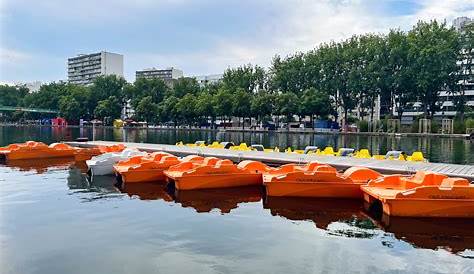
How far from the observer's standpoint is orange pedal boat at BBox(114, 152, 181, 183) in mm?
22766

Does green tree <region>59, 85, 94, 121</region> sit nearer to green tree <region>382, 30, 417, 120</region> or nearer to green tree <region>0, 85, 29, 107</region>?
green tree <region>0, 85, 29, 107</region>

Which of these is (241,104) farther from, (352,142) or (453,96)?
(453,96)

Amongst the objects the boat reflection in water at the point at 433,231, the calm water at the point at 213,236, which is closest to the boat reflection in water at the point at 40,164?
the calm water at the point at 213,236

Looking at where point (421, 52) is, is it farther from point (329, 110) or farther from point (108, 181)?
point (108, 181)

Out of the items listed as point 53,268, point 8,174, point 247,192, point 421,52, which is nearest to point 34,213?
point 53,268

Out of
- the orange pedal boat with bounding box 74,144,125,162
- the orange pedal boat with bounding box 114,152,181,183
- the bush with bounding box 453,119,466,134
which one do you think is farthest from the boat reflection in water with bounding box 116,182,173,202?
the bush with bounding box 453,119,466,134

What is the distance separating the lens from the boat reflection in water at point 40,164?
29.6 metres

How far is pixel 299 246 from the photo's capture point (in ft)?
41.9

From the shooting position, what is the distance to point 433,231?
1453 cm

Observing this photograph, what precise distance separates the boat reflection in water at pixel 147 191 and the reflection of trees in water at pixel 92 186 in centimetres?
52

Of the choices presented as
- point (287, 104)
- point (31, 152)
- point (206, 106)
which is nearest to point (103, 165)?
point (31, 152)

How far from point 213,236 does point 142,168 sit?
10.3 m

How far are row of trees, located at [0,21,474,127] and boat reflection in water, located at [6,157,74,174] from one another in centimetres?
6777

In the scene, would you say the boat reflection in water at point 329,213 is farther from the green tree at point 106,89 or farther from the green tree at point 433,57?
the green tree at point 106,89
